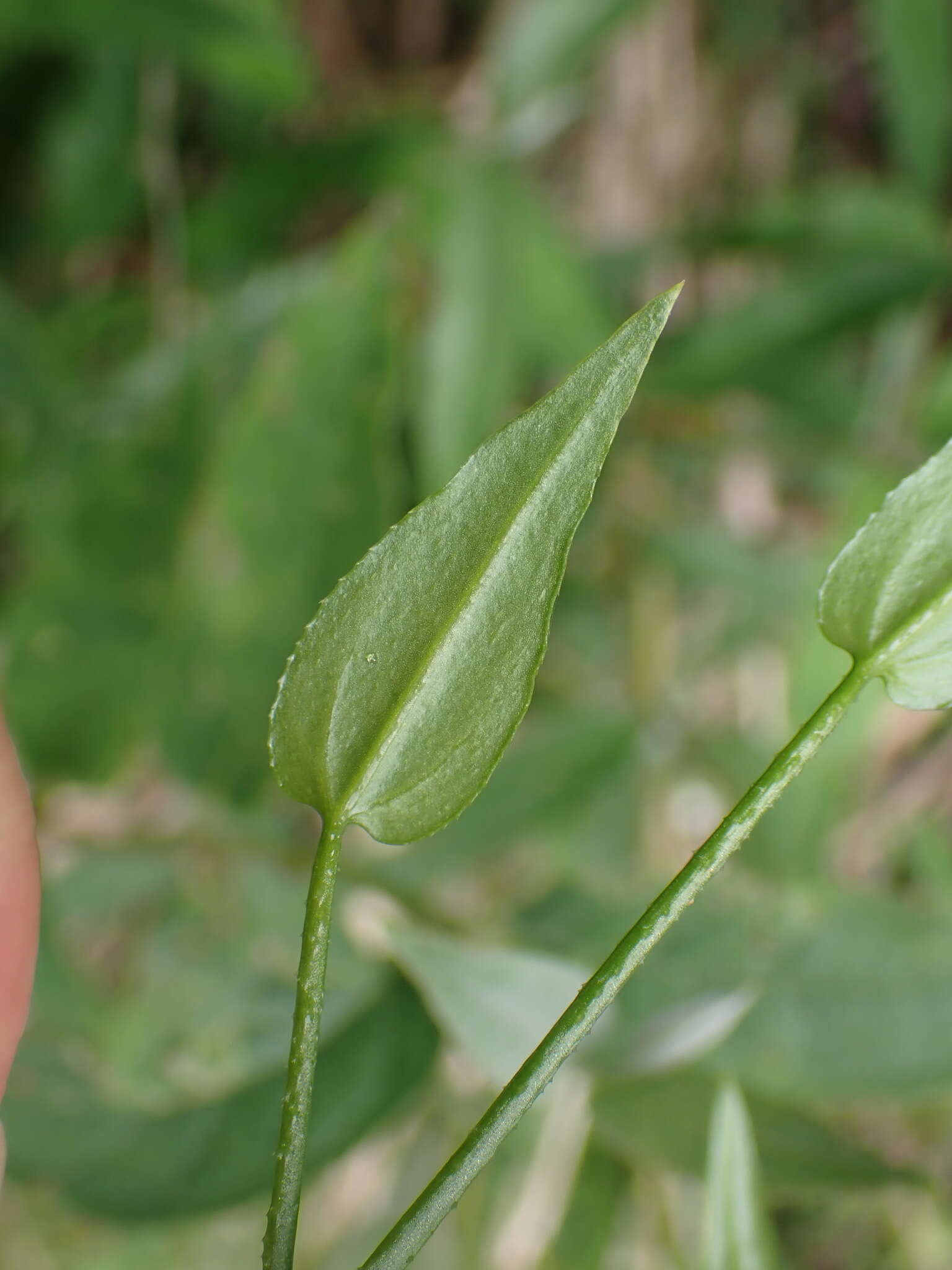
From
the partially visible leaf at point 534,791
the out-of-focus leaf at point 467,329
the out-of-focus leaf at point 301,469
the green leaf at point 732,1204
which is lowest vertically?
the green leaf at point 732,1204

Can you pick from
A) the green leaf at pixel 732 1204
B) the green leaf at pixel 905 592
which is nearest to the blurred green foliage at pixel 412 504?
the green leaf at pixel 732 1204

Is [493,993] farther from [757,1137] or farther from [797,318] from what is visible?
[797,318]

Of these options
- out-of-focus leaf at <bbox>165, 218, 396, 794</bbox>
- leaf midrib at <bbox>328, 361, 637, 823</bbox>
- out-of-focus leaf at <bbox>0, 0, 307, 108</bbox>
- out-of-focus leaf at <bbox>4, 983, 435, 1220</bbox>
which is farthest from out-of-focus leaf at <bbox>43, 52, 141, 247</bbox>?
leaf midrib at <bbox>328, 361, 637, 823</bbox>

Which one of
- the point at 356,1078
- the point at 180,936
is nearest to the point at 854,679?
the point at 356,1078

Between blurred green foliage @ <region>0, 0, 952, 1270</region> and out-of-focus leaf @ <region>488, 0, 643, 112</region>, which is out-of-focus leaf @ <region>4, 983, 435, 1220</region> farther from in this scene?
out-of-focus leaf @ <region>488, 0, 643, 112</region>

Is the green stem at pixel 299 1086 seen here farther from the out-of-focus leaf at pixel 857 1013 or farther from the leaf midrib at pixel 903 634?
the out-of-focus leaf at pixel 857 1013

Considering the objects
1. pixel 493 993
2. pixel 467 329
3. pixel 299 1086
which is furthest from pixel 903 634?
pixel 467 329

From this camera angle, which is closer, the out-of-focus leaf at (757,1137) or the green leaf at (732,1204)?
the green leaf at (732,1204)
